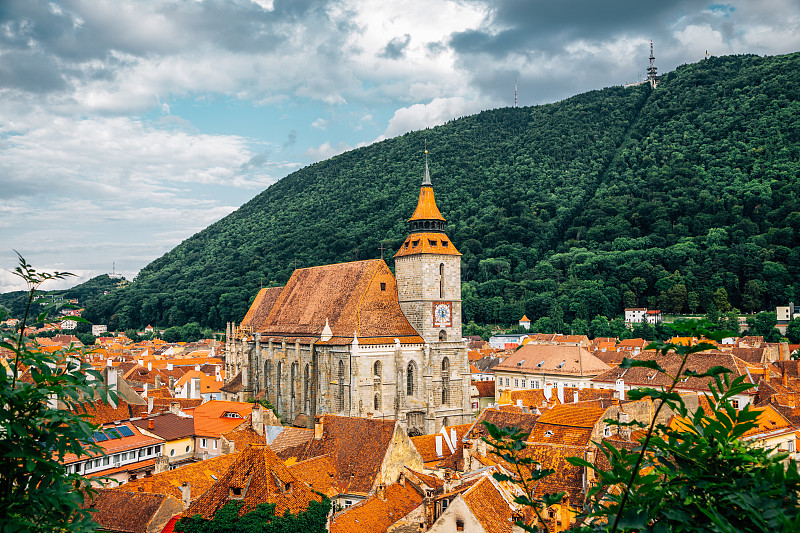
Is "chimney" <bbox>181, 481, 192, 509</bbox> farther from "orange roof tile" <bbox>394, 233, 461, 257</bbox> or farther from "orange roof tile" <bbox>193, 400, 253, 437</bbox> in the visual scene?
"orange roof tile" <bbox>394, 233, 461, 257</bbox>

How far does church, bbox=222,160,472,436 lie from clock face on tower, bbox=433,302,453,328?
3.0 inches

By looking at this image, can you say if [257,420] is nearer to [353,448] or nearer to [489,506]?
[353,448]

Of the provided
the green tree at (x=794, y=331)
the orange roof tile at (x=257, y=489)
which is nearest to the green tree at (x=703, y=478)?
the orange roof tile at (x=257, y=489)

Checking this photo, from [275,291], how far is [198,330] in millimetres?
82092

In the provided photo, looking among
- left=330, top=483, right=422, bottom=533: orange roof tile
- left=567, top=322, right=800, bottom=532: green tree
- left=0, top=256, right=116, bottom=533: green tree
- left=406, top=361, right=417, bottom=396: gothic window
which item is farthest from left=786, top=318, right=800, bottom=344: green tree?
left=0, top=256, right=116, bottom=533: green tree

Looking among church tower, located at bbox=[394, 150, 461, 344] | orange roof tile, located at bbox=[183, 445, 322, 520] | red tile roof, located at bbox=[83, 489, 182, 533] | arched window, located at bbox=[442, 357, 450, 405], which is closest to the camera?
orange roof tile, located at bbox=[183, 445, 322, 520]

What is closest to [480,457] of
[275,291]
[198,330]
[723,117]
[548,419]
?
[548,419]

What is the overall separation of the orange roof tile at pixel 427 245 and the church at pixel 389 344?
8cm

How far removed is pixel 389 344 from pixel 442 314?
5209 mm

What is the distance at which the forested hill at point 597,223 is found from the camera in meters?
123

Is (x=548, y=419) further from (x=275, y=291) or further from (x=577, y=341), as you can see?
(x=577, y=341)

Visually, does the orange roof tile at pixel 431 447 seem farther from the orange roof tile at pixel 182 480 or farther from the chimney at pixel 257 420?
the chimney at pixel 257 420

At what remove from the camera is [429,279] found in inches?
2013

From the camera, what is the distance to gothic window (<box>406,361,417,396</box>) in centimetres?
5025
